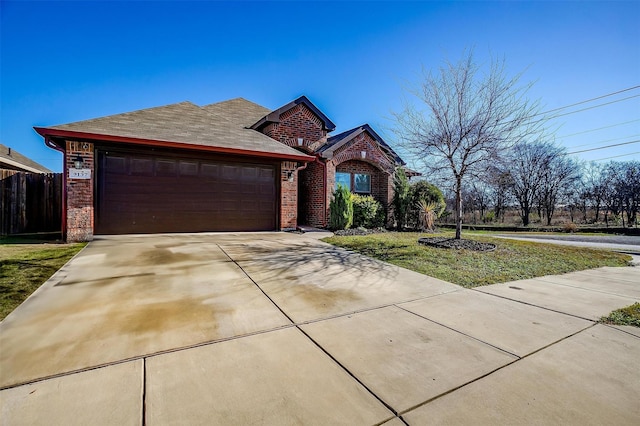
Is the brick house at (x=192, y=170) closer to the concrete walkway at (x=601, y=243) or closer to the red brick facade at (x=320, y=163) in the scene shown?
the red brick facade at (x=320, y=163)

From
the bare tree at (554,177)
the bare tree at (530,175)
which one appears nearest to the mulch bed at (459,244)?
the bare tree at (530,175)

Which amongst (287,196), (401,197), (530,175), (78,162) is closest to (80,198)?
(78,162)

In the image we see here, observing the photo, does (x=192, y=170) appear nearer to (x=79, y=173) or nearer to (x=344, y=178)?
(x=79, y=173)

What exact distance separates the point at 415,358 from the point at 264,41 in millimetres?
11653

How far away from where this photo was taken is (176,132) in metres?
8.77

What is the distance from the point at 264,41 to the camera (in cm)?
1048

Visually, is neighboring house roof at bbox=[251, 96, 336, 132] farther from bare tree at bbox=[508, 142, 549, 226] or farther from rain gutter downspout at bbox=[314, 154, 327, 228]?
bare tree at bbox=[508, 142, 549, 226]

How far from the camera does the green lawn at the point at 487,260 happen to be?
4637 millimetres

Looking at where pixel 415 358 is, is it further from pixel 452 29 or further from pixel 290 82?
pixel 290 82

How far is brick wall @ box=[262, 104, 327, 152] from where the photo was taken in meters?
11.7

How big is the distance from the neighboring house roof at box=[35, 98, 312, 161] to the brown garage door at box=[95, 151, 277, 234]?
636mm

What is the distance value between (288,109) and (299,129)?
0.94 meters

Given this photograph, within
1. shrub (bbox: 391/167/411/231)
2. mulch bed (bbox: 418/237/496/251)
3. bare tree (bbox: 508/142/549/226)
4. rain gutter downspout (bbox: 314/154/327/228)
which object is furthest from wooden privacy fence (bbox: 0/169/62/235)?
bare tree (bbox: 508/142/549/226)

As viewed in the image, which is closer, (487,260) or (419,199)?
(487,260)
